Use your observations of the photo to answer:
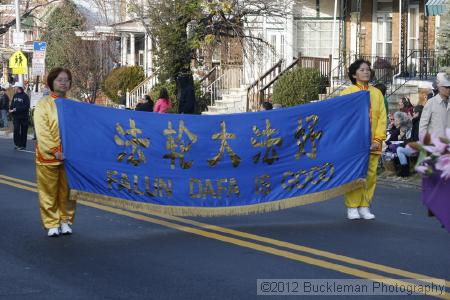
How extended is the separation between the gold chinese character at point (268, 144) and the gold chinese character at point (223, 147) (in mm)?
241

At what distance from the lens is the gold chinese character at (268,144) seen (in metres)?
10.8

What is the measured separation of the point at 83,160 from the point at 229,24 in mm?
19398

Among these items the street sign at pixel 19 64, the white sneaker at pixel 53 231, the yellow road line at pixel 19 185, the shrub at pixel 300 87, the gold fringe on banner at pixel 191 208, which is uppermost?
the street sign at pixel 19 64

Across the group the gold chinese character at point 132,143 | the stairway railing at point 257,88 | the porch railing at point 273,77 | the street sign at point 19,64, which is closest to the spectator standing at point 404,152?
the gold chinese character at point 132,143

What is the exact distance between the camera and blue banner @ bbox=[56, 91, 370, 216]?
34.0 feet

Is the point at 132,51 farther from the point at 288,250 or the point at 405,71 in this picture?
the point at 288,250

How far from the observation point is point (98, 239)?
10273 mm

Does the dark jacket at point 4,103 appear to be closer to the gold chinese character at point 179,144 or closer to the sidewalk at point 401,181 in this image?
the sidewalk at point 401,181

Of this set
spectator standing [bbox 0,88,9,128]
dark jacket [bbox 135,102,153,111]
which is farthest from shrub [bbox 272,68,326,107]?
spectator standing [bbox 0,88,9,128]

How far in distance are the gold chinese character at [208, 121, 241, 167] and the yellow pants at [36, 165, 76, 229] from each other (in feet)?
5.21

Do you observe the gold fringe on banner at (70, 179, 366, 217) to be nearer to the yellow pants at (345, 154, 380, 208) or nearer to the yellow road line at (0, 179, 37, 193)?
the yellow pants at (345, 154, 380, 208)

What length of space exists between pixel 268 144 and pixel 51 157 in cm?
238

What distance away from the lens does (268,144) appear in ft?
35.7

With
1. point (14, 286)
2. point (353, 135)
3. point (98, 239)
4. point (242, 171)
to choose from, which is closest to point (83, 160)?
point (98, 239)
